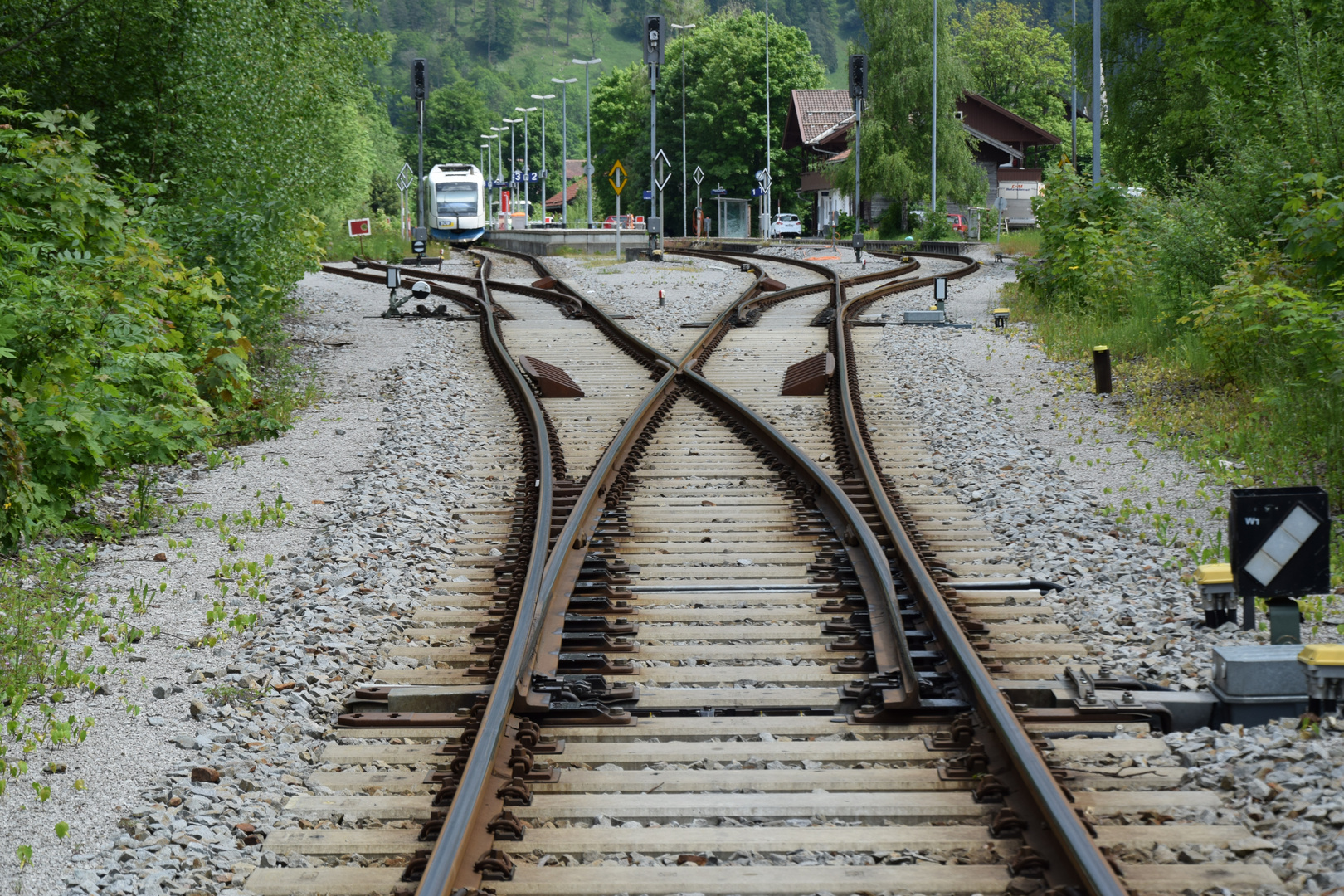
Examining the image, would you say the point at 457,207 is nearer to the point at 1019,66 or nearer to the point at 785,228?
the point at 785,228

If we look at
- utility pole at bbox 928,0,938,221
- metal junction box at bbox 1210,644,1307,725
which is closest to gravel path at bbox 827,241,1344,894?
metal junction box at bbox 1210,644,1307,725

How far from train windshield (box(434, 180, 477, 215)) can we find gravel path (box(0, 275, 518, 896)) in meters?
43.8

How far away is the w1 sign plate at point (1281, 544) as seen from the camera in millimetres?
5699

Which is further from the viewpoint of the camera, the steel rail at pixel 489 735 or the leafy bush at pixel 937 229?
the leafy bush at pixel 937 229

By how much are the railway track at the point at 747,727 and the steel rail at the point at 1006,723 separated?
0.04 ft

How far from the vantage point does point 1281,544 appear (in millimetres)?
5727

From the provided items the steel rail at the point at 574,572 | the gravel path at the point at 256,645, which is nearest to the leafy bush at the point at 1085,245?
the steel rail at the point at 574,572

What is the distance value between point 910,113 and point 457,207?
20.2 metres

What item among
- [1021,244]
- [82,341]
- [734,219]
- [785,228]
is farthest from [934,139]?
[82,341]

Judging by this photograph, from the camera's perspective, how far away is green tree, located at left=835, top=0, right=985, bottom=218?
182 feet

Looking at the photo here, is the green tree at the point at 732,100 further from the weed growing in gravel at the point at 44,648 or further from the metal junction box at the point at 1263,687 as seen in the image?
the metal junction box at the point at 1263,687

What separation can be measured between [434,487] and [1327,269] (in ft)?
21.8

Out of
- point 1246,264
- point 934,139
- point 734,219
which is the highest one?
point 934,139

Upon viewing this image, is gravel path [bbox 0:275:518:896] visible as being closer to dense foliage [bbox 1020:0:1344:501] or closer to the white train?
dense foliage [bbox 1020:0:1344:501]
